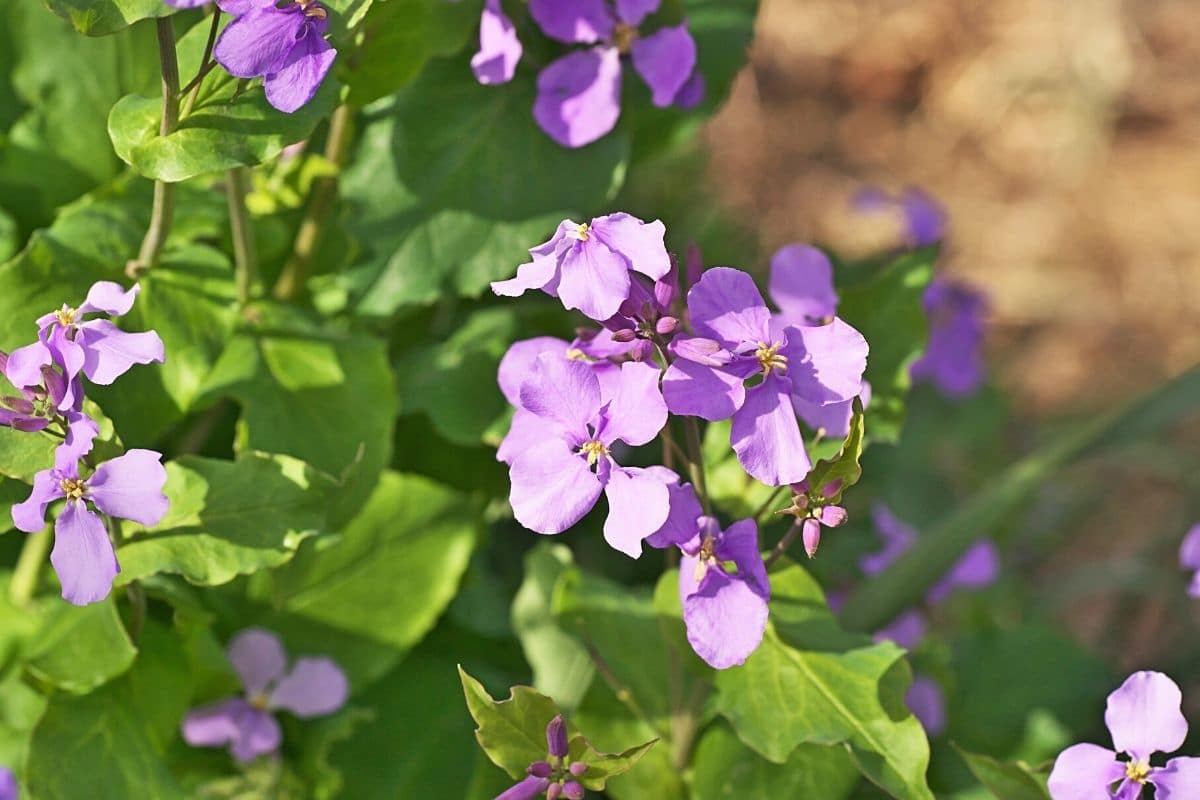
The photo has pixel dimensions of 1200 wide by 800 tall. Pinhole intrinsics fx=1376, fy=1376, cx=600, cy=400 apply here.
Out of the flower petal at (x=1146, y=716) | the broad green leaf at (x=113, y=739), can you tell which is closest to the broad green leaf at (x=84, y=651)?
the broad green leaf at (x=113, y=739)

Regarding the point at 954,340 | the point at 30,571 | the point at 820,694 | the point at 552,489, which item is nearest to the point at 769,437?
the point at 552,489

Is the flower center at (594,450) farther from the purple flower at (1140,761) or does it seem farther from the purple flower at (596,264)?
the purple flower at (1140,761)

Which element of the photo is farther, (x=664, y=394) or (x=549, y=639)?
(x=549, y=639)

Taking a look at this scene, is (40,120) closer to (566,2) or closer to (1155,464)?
(566,2)

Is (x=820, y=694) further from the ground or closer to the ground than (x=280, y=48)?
closer to the ground

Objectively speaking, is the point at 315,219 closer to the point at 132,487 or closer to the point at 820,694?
the point at 132,487

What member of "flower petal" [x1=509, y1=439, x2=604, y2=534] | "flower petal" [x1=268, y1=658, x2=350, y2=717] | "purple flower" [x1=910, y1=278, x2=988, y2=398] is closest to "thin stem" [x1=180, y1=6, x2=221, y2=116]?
"flower petal" [x1=509, y1=439, x2=604, y2=534]

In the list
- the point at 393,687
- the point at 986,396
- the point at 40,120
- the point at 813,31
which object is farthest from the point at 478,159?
the point at 813,31
